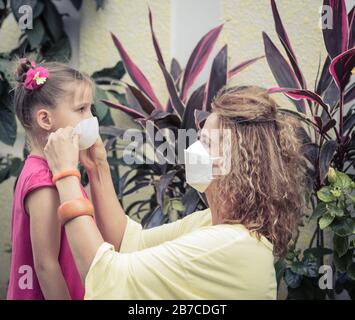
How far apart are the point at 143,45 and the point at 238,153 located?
141 cm

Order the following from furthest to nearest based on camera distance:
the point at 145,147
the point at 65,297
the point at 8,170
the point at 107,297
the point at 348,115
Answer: the point at 8,170 < the point at 145,147 < the point at 348,115 < the point at 65,297 < the point at 107,297

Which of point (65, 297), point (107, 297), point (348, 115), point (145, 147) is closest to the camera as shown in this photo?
Result: point (107, 297)

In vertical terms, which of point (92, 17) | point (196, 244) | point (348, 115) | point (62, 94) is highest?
point (92, 17)

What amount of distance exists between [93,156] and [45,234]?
29 cm

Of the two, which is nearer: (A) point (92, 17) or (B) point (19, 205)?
(B) point (19, 205)

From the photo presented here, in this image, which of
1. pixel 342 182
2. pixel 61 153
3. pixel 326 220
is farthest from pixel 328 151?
pixel 61 153

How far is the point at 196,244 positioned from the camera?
1.25 meters

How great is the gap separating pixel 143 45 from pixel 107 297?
1.58 metres

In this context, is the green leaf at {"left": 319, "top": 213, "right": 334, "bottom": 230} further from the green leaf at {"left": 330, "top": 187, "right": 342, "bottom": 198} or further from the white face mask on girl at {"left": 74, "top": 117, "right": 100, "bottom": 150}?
the white face mask on girl at {"left": 74, "top": 117, "right": 100, "bottom": 150}

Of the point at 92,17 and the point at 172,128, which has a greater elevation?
the point at 92,17

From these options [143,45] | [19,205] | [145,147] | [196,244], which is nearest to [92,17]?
[143,45]

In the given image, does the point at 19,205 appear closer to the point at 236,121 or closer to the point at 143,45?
the point at 236,121
